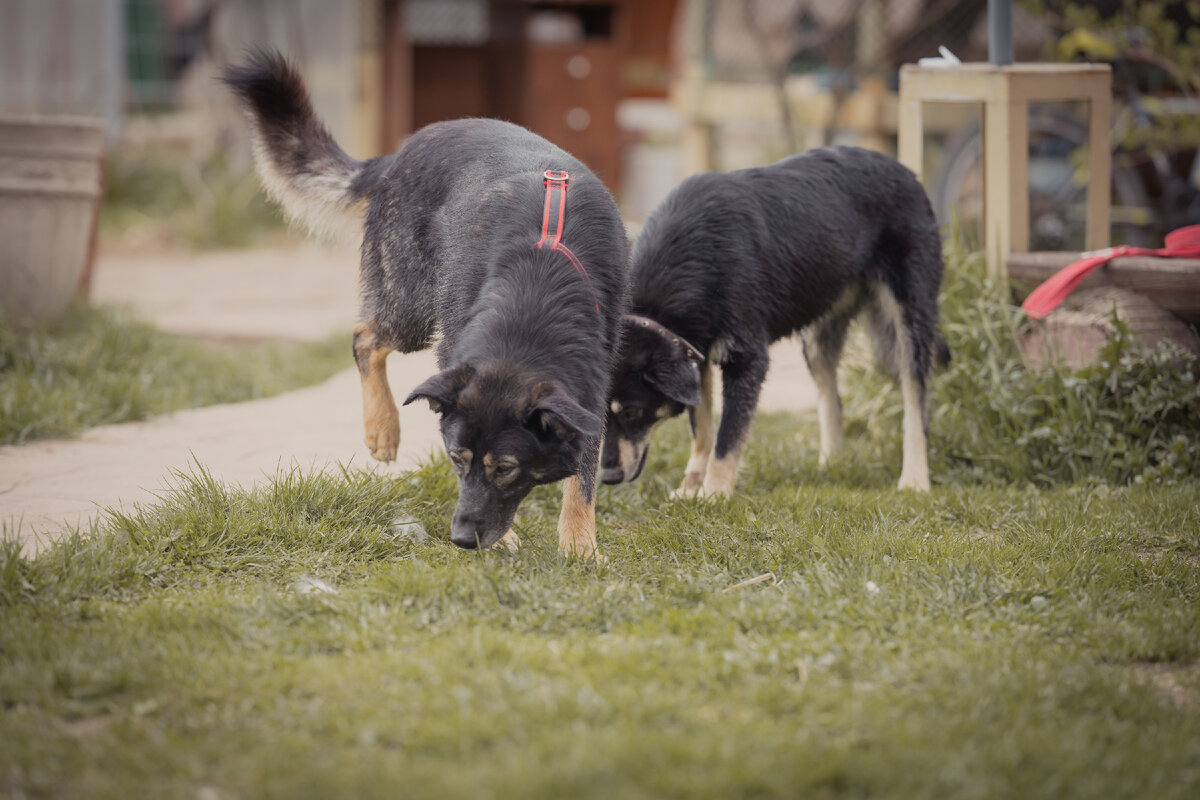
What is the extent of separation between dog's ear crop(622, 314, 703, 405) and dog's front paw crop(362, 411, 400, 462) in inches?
43.9

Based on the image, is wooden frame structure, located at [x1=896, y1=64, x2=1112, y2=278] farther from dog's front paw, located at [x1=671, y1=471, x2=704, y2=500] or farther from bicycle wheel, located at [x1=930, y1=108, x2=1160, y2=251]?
bicycle wheel, located at [x1=930, y1=108, x2=1160, y2=251]

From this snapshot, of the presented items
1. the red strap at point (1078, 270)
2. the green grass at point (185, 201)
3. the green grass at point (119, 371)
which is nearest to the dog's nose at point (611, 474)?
the red strap at point (1078, 270)

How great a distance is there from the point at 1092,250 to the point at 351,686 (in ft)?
15.9

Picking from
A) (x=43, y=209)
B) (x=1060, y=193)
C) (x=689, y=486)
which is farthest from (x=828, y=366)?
(x=43, y=209)

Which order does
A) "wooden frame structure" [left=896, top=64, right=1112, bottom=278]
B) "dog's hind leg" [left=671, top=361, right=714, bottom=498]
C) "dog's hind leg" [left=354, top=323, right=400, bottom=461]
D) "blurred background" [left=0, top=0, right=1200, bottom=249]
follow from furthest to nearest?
1. "blurred background" [left=0, top=0, right=1200, bottom=249]
2. "wooden frame structure" [left=896, top=64, right=1112, bottom=278]
3. "dog's hind leg" [left=671, top=361, right=714, bottom=498]
4. "dog's hind leg" [left=354, top=323, right=400, bottom=461]

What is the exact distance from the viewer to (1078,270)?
18.0ft

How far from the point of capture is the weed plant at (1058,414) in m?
5.12

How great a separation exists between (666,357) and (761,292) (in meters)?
0.59

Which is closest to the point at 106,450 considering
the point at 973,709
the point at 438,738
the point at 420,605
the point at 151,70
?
the point at 420,605

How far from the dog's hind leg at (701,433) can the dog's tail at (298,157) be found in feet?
5.62

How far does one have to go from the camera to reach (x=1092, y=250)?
245 inches

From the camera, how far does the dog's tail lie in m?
5.04

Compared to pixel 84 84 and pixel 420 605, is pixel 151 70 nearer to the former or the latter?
pixel 84 84

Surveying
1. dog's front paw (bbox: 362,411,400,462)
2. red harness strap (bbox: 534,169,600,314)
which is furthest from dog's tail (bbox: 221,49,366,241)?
red harness strap (bbox: 534,169,600,314)
